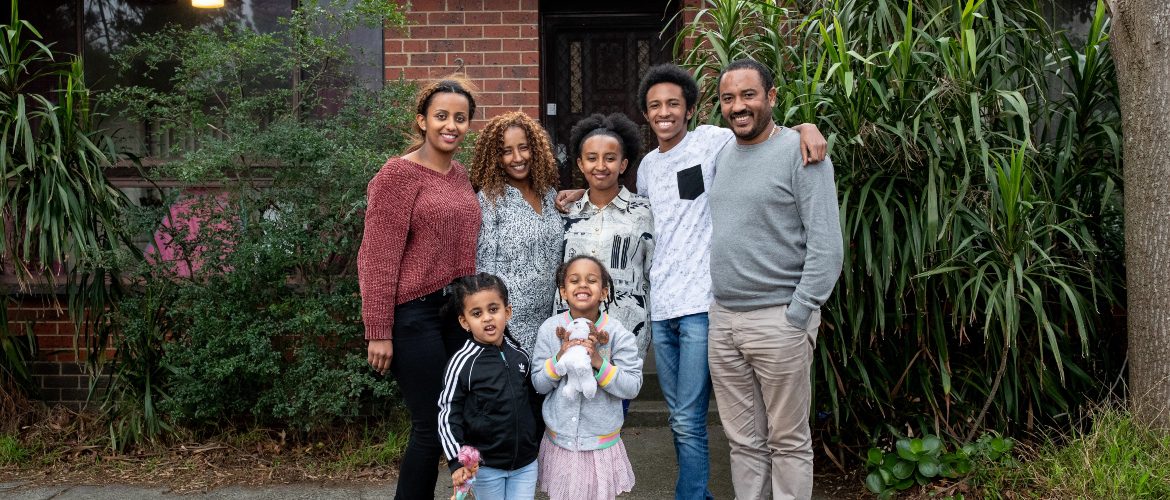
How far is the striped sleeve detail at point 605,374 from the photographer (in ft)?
10.3

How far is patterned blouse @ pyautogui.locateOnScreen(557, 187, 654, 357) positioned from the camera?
3.42m

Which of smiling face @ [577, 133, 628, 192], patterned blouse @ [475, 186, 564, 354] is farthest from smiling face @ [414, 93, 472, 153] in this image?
smiling face @ [577, 133, 628, 192]

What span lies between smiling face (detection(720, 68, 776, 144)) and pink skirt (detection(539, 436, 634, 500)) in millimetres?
1212

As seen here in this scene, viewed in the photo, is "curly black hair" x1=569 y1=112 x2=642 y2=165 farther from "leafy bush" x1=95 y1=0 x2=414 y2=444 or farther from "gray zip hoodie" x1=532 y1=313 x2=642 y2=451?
"leafy bush" x1=95 y1=0 x2=414 y2=444

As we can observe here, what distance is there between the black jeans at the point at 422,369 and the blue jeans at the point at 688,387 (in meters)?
0.77

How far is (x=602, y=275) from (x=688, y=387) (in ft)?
1.87

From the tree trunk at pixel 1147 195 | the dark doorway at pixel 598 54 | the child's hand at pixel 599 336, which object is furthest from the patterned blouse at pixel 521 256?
the dark doorway at pixel 598 54

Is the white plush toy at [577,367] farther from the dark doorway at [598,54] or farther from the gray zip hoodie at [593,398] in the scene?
the dark doorway at [598,54]

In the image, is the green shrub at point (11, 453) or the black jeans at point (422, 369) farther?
the green shrub at point (11, 453)

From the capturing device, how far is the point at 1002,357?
4.04m

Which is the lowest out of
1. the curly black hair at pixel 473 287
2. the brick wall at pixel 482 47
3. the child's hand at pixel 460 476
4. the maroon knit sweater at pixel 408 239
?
the child's hand at pixel 460 476

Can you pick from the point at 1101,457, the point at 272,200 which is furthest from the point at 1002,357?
the point at 272,200

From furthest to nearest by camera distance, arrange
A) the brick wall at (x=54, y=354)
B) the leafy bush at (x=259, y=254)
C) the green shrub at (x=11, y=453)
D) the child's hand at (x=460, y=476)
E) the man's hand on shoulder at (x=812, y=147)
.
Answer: the brick wall at (x=54, y=354) < the green shrub at (x=11, y=453) < the leafy bush at (x=259, y=254) < the man's hand on shoulder at (x=812, y=147) < the child's hand at (x=460, y=476)

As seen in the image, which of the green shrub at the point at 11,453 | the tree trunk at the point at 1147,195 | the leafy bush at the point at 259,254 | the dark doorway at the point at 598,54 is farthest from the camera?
the dark doorway at the point at 598,54
